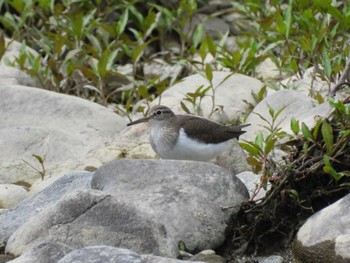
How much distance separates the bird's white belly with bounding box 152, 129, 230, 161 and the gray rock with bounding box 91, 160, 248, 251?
49.9 inches

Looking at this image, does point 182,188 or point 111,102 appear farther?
point 111,102

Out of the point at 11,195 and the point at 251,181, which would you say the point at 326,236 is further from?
the point at 11,195

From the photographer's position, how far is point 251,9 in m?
13.8

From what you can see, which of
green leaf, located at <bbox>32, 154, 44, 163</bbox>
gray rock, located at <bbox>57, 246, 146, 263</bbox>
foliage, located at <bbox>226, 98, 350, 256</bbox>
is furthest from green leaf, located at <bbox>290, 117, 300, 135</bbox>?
green leaf, located at <bbox>32, 154, 44, 163</bbox>

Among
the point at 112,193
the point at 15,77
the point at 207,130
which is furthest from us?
the point at 15,77

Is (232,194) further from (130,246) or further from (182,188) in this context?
(130,246)

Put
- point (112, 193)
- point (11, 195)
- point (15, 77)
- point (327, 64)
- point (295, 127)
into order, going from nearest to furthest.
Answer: point (112, 193) → point (295, 127) → point (11, 195) → point (327, 64) → point (15, 77)

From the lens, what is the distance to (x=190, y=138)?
9859 mm

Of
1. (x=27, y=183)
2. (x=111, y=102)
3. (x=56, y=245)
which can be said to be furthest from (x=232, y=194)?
(x=111, y=102)

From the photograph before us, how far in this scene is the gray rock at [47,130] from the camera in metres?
10.2

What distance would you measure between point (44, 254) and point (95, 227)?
24.5 inches

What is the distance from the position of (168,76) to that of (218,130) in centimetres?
365

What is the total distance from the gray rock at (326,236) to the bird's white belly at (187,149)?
241 centimetres

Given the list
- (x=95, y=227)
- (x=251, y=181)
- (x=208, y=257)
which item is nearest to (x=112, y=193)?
(x=95, y=227)
